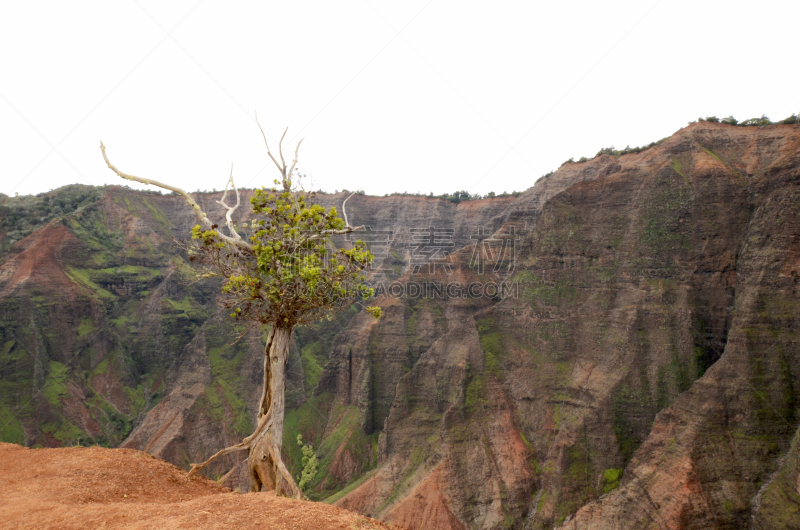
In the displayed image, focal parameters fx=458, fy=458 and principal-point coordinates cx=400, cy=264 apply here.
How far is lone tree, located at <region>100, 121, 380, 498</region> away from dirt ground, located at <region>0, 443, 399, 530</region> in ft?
3.53

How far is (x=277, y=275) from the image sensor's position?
393 inches

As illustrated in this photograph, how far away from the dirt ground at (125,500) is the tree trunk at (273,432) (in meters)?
1.31

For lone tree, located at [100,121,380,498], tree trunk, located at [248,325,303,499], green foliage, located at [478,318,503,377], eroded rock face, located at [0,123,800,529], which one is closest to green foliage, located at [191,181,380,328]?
lone tree, located at [100,121,380,498]

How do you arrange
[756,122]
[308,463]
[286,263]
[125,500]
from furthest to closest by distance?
[308,463] < [756,122] < [286,263] < [125,500]

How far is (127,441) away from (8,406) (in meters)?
10.4

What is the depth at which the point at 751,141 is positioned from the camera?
94.9 ft

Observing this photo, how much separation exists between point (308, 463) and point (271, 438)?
31.4 metres

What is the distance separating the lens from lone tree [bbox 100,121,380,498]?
9.81 m

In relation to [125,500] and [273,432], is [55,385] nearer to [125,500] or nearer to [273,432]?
[125,500]

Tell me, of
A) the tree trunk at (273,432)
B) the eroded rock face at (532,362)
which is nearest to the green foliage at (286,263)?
the tree trunk at (273,432)

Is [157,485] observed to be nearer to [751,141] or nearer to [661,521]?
[661,521]

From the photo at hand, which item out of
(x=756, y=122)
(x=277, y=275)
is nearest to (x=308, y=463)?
(x=277, y=275)

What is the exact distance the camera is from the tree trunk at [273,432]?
10.0 metres

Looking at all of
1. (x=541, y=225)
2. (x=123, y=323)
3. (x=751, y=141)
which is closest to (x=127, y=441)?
(x=123, y=323)
